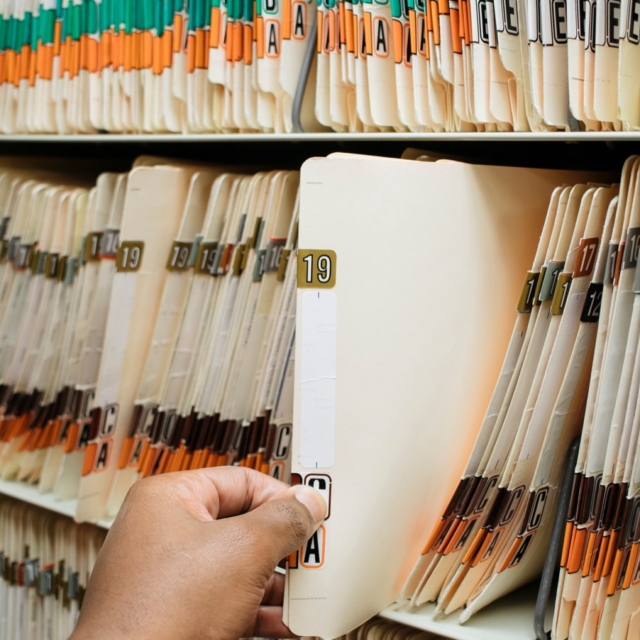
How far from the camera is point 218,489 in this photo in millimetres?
973

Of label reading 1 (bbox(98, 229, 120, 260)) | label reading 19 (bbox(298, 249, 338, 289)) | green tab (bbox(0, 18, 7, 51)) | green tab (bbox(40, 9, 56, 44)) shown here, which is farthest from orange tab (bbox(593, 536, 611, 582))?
green tab (bbox(0, 18, 7, 51))

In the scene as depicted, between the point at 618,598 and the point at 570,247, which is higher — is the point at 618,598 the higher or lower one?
the lower one

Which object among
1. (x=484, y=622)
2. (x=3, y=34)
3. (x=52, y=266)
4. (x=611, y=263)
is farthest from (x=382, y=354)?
(x=3, y=34)

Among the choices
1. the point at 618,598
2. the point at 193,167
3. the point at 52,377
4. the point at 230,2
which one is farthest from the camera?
the point at 52,377

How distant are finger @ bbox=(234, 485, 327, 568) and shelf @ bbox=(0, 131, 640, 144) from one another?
0.50m

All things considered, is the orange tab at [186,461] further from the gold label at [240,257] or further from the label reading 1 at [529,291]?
the label reading 1 at [529,291]

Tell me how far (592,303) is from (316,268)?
1.17 ft

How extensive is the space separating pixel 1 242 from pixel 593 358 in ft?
4.01

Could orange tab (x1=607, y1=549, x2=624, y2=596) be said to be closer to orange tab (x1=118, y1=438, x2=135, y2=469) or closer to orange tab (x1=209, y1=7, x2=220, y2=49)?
orange tab (x1=118, y1=438, x2=135, y2=469)

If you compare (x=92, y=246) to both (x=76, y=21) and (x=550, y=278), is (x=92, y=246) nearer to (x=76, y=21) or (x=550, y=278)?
(x=76, y=21)

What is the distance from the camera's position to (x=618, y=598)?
3.18 ft

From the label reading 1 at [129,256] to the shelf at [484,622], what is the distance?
2.29ft

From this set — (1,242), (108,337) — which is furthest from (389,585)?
(1,242)

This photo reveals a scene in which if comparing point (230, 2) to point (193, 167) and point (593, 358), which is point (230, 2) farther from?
point (593, 358)
